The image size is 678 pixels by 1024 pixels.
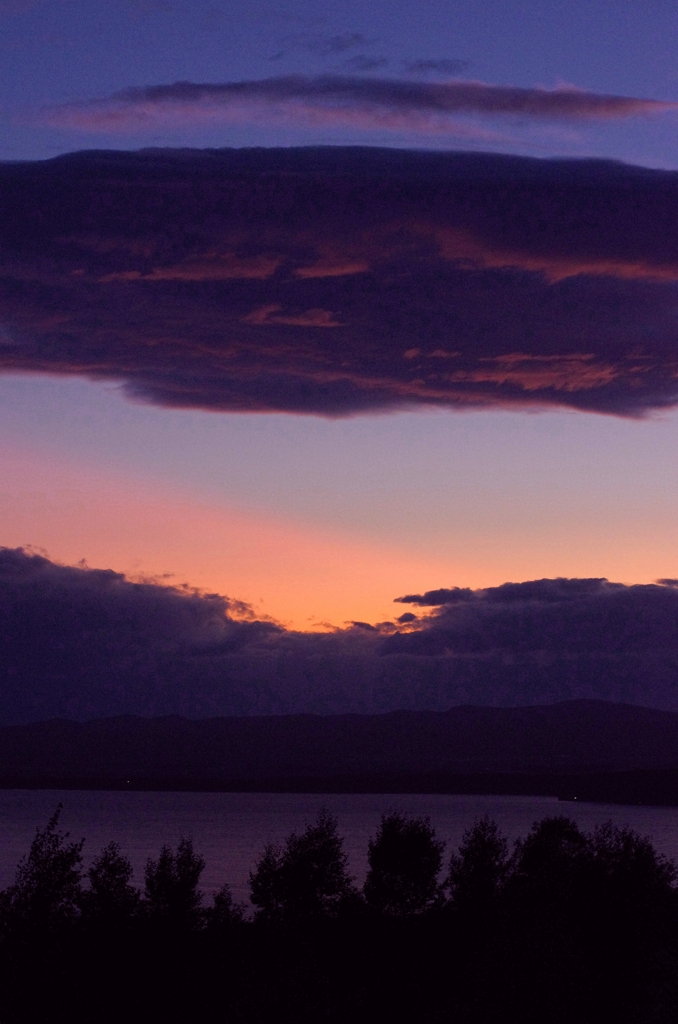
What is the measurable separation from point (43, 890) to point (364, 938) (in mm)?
23620

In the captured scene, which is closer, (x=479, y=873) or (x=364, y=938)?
(x=364, y=938)

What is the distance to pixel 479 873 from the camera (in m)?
73.7

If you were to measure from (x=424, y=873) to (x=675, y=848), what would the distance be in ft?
274

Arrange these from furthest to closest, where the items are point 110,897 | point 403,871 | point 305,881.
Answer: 1. point 403,871
2. point 305,881
3. point 110,897

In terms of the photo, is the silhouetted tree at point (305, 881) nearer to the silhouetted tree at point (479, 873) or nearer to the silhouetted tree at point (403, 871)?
the silhouetted tree at point (403, 871)

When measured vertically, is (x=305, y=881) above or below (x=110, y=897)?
below

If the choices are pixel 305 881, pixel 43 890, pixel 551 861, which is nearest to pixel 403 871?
pixel 305 881

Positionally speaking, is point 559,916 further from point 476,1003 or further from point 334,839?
point 334,839

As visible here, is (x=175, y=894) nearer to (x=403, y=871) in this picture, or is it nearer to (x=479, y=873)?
(x=403, y=871)

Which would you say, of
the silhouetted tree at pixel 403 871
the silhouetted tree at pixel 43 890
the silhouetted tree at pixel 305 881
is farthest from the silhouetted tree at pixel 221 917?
the silhouetted tree at pixel 403 871

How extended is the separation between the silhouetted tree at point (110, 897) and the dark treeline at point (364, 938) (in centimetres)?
13

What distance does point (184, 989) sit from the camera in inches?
1919

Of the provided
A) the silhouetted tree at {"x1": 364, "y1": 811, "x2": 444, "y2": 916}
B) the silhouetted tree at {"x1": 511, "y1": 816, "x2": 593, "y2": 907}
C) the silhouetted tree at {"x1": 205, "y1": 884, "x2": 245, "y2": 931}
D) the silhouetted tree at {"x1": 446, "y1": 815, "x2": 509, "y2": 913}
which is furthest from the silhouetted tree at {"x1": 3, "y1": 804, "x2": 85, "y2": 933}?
the silhouetted tree at {"x1": 446, "y1": 815, "x2": 509, "y2": 913}

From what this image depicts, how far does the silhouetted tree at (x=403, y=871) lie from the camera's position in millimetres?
71625
